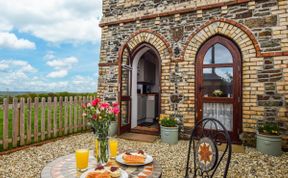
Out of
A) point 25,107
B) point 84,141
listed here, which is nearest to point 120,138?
point 84,141

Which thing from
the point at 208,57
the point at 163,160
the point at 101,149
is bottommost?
the point at 163,160

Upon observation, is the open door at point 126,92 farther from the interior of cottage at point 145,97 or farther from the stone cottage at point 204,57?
the interior of cottage at point 145,97

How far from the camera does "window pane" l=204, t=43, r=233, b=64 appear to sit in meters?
4.54

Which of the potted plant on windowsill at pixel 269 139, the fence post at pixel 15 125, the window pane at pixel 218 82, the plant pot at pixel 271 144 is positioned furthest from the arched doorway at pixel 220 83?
the fence post at pixel 15 125

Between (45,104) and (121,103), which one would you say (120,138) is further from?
(45,104)

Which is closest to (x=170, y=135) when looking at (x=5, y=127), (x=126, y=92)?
(x=126, y=92)

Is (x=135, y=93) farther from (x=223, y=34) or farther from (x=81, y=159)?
(x=81, y=159)

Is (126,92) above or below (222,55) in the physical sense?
below

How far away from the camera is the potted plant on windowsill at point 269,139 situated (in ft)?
11.9

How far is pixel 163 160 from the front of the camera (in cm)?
344

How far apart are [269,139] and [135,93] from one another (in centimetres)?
389

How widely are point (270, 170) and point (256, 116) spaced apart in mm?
1470

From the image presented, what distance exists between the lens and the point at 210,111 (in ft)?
15.3

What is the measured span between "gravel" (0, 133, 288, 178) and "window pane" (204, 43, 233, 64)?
2.18 m
